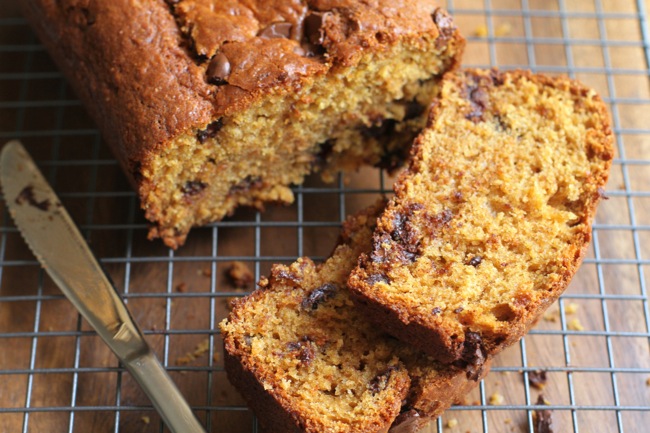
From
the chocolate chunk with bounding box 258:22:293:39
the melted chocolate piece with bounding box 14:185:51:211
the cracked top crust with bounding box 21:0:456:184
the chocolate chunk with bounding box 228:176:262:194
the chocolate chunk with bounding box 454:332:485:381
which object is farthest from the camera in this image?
the chocolate chunk with bounding box 228:176:262:194

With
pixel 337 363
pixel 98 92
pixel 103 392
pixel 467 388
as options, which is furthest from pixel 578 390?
pixel 98 92

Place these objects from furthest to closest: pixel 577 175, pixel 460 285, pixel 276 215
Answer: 1. pixel 276 215
2. pixel 577 175
3. pixel 460 285

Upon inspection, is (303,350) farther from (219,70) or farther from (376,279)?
(219,70)

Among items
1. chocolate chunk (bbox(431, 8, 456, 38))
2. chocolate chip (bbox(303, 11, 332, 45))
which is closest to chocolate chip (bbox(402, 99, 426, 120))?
chocolate chunk (bbox(431, 8, 456, 38))

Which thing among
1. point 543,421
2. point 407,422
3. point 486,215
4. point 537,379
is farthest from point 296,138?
Answer: point 543,421

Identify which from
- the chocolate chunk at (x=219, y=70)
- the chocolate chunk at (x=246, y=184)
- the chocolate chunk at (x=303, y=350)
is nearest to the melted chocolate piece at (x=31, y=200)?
the chocolate chunk at (x=246, y=184)

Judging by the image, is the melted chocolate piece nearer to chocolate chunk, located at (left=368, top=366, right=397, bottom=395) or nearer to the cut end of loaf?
the cut end of loaf

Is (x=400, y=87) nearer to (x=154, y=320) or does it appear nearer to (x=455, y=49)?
(x=455, y=49)
